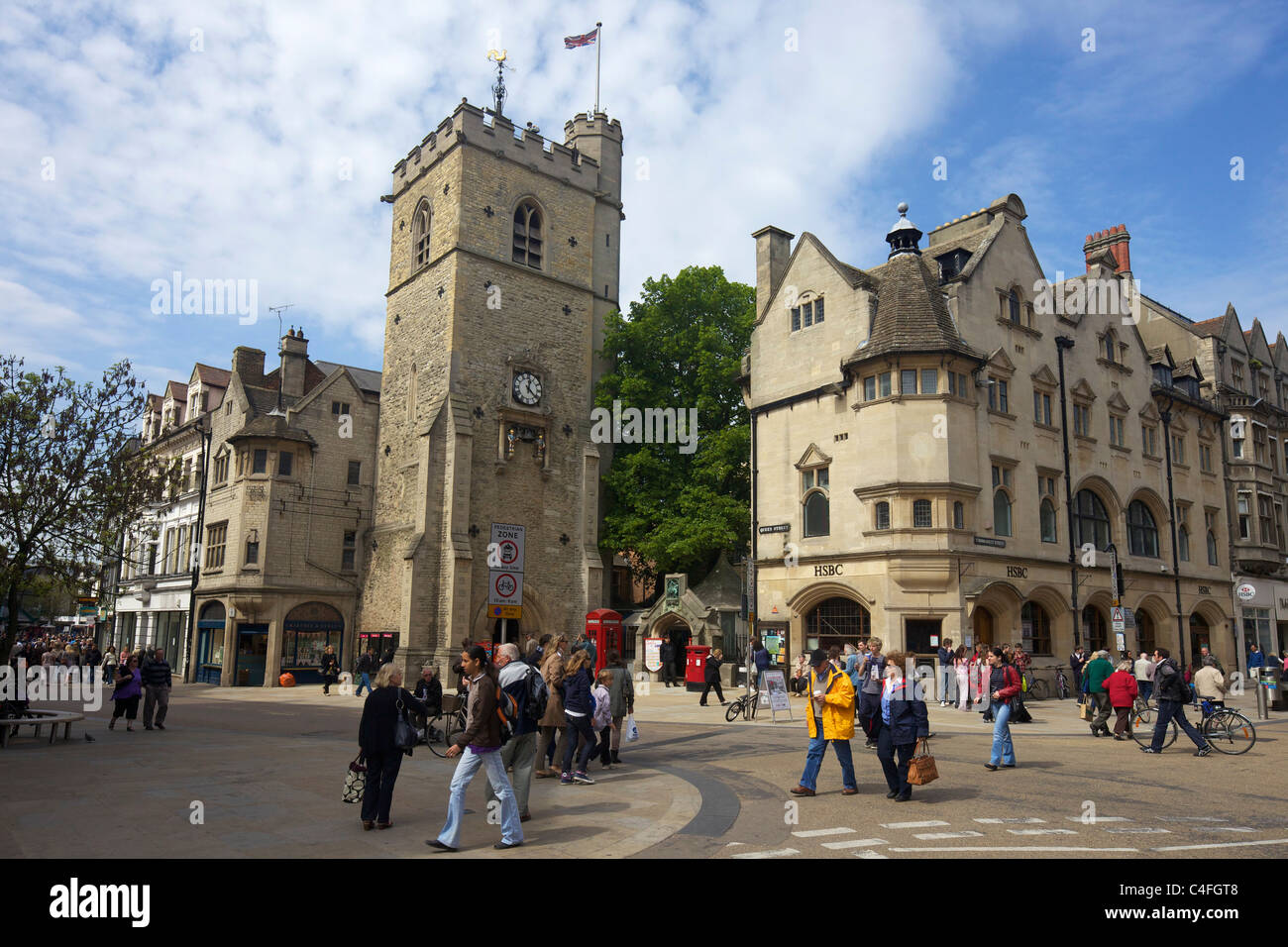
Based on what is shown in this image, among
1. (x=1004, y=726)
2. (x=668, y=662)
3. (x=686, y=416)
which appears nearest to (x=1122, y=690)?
(x=1004, y=726)

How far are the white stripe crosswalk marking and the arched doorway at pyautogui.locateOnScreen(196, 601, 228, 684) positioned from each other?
1399 inches

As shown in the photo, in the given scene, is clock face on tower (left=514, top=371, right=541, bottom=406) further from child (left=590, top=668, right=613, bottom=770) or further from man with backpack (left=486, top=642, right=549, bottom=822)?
man with backpack (left=486, top=642, right=549, bottom=822)

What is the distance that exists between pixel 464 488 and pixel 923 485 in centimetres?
1757

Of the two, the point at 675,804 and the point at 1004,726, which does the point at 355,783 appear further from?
the point at 1004,726

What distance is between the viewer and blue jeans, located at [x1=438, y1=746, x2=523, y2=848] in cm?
755

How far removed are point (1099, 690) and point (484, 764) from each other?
48.7 ft

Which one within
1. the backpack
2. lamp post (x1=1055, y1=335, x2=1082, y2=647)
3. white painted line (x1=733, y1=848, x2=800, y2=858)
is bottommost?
white painted line (x1=733, y1=848, x2=800, y2=858)

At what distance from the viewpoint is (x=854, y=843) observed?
7949mm

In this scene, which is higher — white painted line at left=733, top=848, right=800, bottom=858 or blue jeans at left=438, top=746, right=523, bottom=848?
blue jeans at left=438, top=746, right=523, bottom=848

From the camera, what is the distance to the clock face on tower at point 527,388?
1473 inches

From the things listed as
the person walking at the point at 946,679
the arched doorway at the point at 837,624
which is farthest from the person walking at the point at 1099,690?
the arched doorway at the point at 837,624

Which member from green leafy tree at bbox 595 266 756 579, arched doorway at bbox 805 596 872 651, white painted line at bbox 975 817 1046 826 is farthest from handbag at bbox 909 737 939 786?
green leafy tree at bbox 595 266 756 579

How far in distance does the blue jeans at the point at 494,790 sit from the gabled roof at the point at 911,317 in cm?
2209
